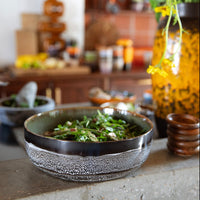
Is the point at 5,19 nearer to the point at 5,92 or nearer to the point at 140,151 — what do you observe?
the point at 5,92

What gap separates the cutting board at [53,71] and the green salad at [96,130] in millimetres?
2116

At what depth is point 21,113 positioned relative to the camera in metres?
1.27

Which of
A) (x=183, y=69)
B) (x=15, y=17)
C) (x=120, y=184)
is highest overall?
(x=15, y=17)

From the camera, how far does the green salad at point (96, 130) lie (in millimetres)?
839

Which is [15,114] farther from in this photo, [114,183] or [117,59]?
[117,59]

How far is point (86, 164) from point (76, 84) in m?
2.52

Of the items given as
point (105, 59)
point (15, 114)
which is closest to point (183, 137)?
point (15, 114)

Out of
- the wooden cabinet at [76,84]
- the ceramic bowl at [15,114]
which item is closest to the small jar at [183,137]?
the ceramic bowl at [15,114]

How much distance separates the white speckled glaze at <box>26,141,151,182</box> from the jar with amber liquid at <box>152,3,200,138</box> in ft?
1.39

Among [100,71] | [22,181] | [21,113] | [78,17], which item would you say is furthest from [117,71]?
[22,181]

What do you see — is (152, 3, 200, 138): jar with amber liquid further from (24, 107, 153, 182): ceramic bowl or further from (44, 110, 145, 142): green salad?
(24, 107, 153, 182): ceramic bowl

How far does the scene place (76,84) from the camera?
3.22 meters

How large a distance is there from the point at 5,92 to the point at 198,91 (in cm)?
232

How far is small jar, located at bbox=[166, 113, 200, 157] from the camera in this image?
962mm
